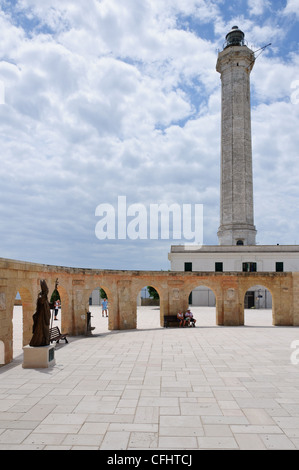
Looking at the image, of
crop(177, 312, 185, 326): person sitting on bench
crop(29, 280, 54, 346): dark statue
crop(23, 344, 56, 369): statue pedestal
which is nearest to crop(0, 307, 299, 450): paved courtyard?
crop(23, 344, 56, 369): statue pedestal

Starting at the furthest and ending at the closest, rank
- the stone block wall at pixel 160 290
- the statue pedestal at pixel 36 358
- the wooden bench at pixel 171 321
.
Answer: the wooden bench at pixel 171 321
the stone block wall at pixel 160 290
the statue pedestal at pixel 36 358

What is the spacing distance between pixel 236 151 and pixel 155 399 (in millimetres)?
34070

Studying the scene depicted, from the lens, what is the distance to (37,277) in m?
14.6

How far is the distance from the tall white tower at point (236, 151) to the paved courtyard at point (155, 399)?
25.2 metres

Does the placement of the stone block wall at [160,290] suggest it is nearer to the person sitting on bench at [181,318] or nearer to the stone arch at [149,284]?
the stone arch at [149,284]

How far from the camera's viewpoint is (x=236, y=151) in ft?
123

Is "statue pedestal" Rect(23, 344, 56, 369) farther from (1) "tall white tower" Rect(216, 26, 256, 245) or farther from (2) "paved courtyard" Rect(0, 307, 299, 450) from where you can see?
(1) "tall white tower" Rect(216, 26, 256, 245)

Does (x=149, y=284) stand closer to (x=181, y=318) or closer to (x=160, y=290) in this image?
(x=160, y=290)

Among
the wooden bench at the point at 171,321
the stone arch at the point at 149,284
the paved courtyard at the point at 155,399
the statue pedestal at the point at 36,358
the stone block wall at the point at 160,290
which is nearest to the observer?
the paved courtyard at the point at 155,399

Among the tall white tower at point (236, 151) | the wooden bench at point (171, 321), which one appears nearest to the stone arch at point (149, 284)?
the wooden bench at point (171, 321)

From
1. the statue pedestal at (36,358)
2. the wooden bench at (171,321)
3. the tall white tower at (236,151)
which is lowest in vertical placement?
the wooden bench at (171,321)

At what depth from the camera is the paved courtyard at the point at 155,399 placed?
5844 millimetres
